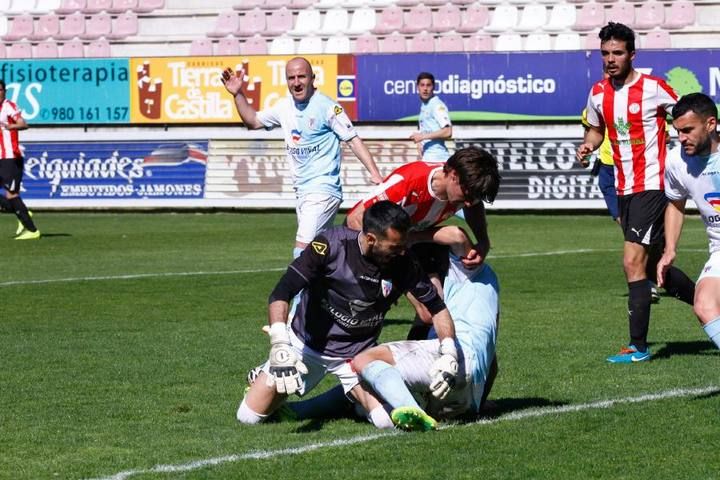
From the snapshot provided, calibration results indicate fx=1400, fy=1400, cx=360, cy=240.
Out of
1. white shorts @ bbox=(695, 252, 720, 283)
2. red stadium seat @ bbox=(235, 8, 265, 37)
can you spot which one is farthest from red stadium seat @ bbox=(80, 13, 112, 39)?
white shorts @ bbox=(695, 252, 720, 283)

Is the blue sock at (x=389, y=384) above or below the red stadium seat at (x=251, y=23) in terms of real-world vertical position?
below

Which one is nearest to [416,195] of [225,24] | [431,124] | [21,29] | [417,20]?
[431,124]

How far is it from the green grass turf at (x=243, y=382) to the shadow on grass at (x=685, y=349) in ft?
0.06

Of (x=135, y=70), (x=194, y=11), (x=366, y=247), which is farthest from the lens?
(x=194, y=11)

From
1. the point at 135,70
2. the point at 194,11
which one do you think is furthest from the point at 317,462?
the point at 194,11

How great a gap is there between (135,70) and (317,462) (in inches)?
968

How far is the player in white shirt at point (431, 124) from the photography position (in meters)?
20.0

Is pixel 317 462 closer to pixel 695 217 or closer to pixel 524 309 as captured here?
pixel 524 309

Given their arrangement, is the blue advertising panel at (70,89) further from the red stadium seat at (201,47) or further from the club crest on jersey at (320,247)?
the club crest on jersey at (320,247)

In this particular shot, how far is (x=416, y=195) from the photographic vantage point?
7.75 metres

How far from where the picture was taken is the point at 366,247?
681 centimetres

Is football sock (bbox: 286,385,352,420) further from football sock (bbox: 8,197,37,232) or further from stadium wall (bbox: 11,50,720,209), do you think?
stadium wall (bbox: 11,50,720,209)

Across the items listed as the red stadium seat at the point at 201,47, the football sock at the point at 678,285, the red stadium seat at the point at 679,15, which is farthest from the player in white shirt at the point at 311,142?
the red stadium seat at the point at 201,47

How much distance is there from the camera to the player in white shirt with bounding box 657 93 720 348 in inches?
301
